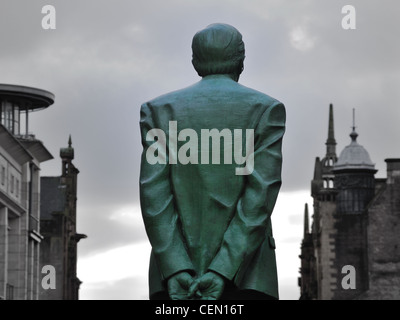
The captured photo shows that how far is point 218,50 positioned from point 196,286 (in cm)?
261

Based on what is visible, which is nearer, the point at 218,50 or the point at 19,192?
the point at 218,50

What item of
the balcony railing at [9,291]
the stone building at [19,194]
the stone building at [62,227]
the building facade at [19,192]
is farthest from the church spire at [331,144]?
the balcony railing at [9,291]

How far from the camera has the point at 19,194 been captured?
9388cm

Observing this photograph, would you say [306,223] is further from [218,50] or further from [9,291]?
[218,50]

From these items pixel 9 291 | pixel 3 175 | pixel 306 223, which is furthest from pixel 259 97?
pixel 306 223

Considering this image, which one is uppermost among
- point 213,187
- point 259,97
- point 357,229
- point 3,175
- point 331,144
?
point 331,144

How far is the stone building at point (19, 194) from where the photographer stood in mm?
89625

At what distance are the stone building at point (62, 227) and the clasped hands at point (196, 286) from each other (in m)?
107

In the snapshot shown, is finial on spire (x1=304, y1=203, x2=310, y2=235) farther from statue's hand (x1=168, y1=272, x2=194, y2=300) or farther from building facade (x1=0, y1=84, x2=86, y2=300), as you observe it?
statue's hand (x1=168, y1=272, x2=194, y2=300)

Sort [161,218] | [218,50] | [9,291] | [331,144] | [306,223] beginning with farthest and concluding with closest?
1. [306,223]
2. [331,144]
3. [9,291]
4. [218,50]
5. [161,218]

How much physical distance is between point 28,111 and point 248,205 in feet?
266

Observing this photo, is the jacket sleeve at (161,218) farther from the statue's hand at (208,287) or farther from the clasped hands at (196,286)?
the statue's hand at (208,287)
